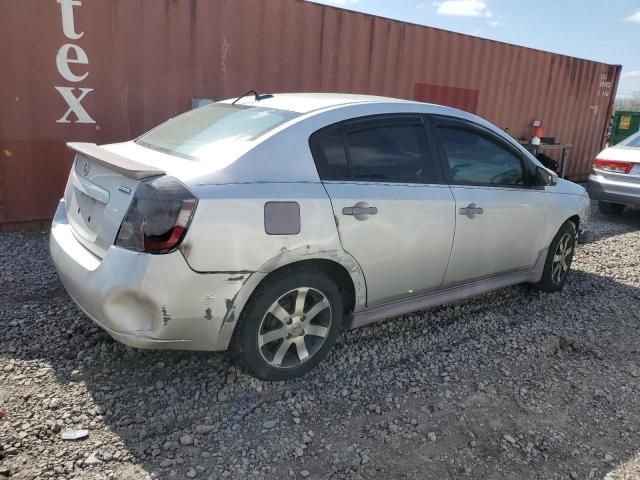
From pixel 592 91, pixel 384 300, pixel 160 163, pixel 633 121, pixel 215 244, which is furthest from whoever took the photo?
pixel 633 121

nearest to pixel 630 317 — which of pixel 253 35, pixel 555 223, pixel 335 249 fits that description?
pixel 555 223

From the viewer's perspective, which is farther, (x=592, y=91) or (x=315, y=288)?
(x=592, y=91)

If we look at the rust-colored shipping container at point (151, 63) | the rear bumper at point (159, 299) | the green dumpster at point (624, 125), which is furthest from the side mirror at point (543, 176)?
the green dumpster at point (624, 125)

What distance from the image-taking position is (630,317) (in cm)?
426

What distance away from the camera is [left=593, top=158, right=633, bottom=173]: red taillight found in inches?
298

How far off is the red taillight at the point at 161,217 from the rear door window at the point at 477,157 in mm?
1833

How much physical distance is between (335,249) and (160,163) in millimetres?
1014

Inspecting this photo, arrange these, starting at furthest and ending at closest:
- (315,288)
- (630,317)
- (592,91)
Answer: (592,91) → (630,317) → (315,288)

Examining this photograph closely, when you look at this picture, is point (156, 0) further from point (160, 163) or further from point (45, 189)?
point (160, 163)

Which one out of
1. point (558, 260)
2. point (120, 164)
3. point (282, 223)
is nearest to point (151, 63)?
point (120, 164)

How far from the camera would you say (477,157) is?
3.67 m

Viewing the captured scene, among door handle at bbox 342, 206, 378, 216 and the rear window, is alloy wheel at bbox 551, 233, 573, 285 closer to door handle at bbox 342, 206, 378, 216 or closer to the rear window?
door handle at bbox 342, 206, 378, 216

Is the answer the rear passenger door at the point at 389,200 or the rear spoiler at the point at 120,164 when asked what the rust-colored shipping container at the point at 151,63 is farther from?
the rear passenger door at the point at 389,200

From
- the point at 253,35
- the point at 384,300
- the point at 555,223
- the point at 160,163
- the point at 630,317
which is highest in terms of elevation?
the point at 253,35
